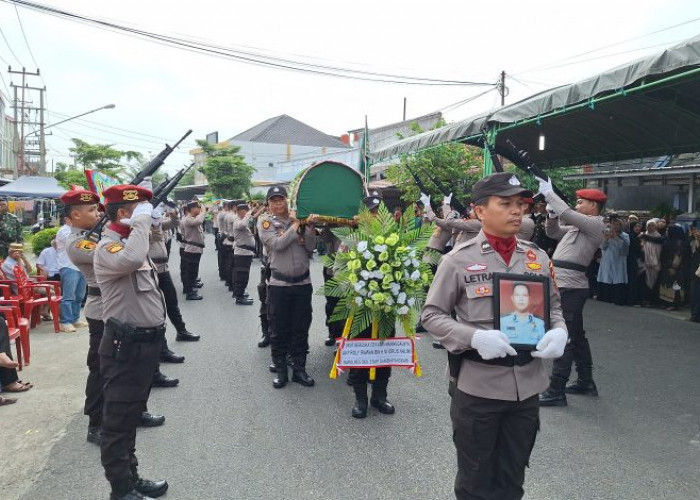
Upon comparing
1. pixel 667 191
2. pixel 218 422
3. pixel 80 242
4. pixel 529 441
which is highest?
pixel 667 191

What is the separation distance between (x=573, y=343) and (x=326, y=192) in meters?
2.78

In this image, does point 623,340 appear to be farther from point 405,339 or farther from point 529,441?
point 529,441

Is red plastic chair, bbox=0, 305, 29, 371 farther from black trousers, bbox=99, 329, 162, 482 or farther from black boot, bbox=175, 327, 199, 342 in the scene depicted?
black trousers, bbox=99, 329, 162, 482

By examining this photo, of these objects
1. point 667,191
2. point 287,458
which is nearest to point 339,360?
point 287,458

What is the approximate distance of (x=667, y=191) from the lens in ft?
43.1

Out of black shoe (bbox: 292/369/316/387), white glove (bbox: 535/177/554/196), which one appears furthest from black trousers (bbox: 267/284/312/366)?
white glove (bbox: 535/177/554/196)

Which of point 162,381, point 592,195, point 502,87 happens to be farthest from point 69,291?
point 502,87

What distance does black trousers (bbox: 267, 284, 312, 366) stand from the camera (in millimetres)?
5230

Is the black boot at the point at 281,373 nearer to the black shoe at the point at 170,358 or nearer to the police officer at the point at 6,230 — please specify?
the black shoe at the point at 170,358

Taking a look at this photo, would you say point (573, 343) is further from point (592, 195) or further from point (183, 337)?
point (183, 337)

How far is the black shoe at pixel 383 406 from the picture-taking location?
447 centimetres

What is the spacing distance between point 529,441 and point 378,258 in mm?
1954

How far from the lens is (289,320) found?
5328 millimetres

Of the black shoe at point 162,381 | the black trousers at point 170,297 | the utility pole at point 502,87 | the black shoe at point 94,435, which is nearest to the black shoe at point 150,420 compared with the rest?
the black shoe at point 94,435
